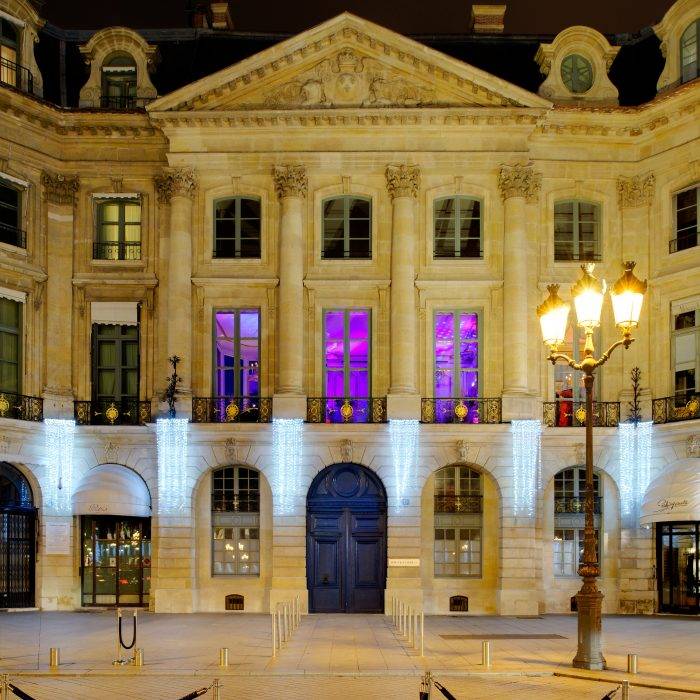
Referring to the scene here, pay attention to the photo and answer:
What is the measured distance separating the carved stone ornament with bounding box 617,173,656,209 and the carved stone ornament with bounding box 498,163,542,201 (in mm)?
2775

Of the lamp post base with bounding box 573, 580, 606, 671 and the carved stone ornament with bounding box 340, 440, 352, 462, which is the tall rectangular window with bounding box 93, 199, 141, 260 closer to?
the carved stone ornament with bounding box 340, 440, 352, 462

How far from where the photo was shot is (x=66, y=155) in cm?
3819

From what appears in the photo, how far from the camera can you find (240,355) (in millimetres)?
37250

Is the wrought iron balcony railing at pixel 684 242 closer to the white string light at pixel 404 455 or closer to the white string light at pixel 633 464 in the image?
the white string light at pixel 633 464

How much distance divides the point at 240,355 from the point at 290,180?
5.54 m

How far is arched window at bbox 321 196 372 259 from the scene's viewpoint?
123 ft

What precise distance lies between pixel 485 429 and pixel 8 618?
1444 centimetres

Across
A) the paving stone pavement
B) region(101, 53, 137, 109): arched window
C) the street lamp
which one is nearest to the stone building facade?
region(101, 53, 137, 109): arched window

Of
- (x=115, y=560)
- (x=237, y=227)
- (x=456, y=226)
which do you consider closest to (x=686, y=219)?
(x=456, y=226)

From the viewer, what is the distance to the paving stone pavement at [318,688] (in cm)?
1919

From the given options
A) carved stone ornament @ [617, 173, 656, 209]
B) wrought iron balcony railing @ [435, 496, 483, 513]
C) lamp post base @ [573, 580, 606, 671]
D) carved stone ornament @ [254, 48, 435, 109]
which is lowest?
lamp post base @ [573, 580, 606, 671]

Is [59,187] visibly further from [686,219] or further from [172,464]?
[686,219]

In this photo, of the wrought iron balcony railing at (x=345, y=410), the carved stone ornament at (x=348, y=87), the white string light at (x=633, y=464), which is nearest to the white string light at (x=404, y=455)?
the wrought iron balcony railing at (x=345, y=410)

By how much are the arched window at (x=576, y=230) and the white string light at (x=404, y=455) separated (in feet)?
23.9
